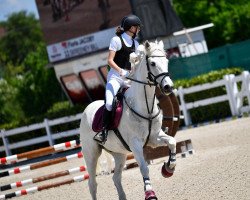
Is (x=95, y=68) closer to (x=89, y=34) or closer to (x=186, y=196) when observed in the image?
(x=89, y=34)

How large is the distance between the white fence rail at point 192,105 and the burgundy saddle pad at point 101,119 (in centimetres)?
1265

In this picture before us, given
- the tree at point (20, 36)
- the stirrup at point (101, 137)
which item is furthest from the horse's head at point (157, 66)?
the tree at point (20, 36)

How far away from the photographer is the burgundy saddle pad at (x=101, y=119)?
10.4m

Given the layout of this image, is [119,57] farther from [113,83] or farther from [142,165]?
[142,165]

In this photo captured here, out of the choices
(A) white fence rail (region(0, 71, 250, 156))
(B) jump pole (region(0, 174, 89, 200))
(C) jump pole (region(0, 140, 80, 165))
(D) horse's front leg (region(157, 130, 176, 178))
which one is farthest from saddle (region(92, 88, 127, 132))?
(A) white fence rail (region(0, 71, 250, 156))

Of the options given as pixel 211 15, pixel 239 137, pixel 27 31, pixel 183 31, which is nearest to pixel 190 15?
pixel 211 15

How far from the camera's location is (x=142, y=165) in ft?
32.1

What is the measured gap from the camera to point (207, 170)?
12812mm

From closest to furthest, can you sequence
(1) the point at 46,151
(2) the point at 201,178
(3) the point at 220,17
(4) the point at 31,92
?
1. (2) the point at 201,178
2. (1) the point at 46,151
3. (4) the point at 31,92
4. (3) the point at 220,17

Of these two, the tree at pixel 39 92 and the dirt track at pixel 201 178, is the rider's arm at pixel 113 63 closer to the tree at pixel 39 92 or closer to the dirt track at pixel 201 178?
the dirt track at pixel 201 178

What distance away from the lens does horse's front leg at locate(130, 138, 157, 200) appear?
373 inches

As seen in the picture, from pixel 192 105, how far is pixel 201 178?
40.7ft

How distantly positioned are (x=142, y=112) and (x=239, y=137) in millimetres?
7536

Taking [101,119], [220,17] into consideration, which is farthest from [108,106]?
[220,17]
